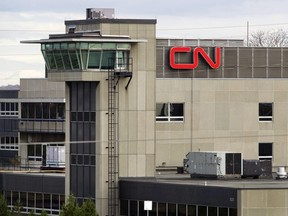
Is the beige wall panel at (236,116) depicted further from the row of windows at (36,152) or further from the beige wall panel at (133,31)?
the row of windows at (36,152)

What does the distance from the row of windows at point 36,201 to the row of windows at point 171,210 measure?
725 centimetres

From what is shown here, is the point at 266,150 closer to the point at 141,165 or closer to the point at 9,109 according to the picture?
the point at 141,165

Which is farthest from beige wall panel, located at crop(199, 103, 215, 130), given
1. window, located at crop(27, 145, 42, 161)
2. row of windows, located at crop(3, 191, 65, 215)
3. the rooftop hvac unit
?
window, located at crop(27, 145, 42, 161)

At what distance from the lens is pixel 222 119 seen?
334 feet

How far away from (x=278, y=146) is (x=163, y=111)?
320 inches

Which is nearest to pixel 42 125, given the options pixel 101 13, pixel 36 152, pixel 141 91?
pixel 36 152

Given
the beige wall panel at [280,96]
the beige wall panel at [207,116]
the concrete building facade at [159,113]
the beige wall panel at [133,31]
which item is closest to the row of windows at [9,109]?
the concrete building facade at [159,113]

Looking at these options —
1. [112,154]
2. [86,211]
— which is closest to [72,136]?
[112,154]

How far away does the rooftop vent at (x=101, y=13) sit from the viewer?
94688 mm

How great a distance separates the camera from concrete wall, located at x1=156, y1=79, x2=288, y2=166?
100188mm

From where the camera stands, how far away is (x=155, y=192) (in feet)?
297

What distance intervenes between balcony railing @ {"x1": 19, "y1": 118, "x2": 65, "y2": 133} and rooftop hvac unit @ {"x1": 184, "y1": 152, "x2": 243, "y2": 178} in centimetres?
3712

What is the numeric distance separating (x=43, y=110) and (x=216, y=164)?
42116mm

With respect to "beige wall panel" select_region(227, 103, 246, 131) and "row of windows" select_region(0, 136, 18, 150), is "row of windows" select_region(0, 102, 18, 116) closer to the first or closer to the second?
"row of windows" select_region(0, 136, 18, 150)
